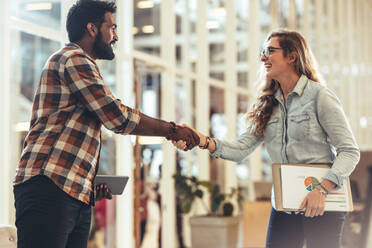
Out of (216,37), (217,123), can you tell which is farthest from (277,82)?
(216,37)

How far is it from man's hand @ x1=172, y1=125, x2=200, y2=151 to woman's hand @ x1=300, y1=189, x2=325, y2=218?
641 mm

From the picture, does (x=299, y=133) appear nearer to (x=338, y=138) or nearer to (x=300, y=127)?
(x=300, y=127)

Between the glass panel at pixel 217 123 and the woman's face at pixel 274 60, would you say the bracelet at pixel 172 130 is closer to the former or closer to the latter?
the woman's face at pixel 274 60

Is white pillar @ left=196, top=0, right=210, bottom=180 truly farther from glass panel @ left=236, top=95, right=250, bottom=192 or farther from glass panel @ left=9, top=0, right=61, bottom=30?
glass panel @ left=9, top=0, right=61, bottom=30

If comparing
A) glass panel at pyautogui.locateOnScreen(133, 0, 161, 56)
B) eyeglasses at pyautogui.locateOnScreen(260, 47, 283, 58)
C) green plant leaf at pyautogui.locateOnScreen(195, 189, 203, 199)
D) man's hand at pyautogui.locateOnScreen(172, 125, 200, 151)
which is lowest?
green plant leaf at pyautogui.locateOnScreen(195, 189, 203, 199)

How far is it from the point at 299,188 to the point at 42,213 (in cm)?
108

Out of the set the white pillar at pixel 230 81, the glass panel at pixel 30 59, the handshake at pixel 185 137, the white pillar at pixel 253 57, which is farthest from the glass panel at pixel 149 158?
A: the white pillar at pixel 253 57

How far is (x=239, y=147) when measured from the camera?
9.66ft

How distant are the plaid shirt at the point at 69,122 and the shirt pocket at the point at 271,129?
0.84 metres

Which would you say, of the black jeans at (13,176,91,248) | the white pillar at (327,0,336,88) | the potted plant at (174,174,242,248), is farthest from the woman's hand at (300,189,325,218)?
the white pillar at (327,0,336,88)

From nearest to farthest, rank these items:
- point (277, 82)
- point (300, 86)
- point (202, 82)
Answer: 1. point (300, 86)
2. point (277, 82)
3. point (202, 82)

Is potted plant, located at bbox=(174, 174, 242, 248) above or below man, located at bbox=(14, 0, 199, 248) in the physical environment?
below

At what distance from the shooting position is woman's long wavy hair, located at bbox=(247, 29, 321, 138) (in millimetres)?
2752

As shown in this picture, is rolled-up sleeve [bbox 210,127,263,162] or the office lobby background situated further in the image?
the office lobby background
